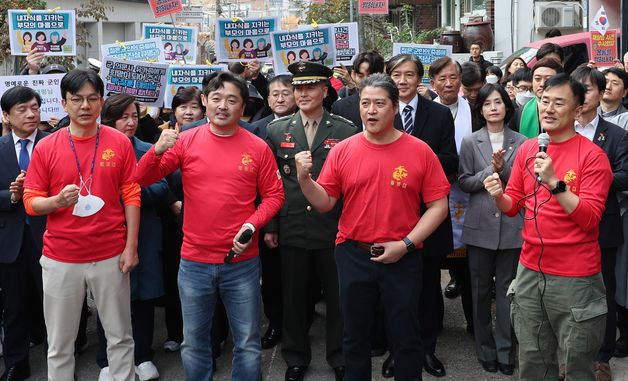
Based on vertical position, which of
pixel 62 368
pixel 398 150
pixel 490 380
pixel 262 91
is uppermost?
pixel 262 91

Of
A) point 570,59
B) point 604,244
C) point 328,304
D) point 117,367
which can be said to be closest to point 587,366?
point 604,244

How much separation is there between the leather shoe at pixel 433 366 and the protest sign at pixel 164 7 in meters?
5.50

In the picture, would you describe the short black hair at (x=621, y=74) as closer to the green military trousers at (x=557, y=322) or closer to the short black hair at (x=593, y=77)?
the short black hair at (x=593, y=77)

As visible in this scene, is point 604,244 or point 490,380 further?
point 490,380

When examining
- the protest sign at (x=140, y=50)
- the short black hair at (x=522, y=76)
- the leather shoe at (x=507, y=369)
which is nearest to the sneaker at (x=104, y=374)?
the leather shoe at (x=507, y=369)

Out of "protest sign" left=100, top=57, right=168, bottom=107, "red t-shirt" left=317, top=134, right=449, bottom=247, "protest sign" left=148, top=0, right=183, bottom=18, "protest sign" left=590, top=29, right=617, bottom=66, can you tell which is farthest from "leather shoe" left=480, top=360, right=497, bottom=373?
"protest sign" left=148, top=0, right=183, bottom=18

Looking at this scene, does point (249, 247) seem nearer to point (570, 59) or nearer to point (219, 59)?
point (219, 59)

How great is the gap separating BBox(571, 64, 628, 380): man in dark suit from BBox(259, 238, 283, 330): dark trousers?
2.46 metres

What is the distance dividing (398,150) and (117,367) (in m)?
2.21

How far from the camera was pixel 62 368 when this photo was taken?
16.2ft

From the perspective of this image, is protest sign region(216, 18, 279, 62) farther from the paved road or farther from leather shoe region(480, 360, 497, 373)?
leather shoe region(480, 360, 497, 373)

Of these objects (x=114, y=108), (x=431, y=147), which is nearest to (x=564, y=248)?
(x=431, y=147)

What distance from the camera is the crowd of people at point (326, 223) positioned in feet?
14.6

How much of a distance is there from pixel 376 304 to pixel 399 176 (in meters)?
0.80
